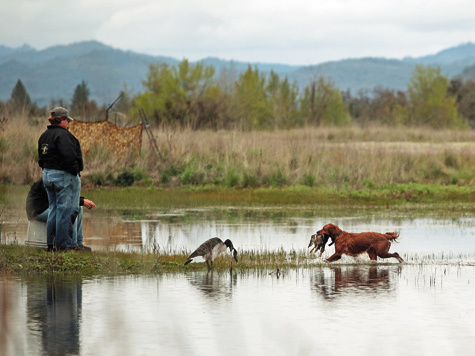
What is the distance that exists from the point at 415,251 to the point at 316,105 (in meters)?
57.9

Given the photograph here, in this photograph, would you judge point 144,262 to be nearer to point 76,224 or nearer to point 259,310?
point 76,224

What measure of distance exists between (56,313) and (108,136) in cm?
2119

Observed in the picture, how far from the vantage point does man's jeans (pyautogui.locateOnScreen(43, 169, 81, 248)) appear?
12461 mm

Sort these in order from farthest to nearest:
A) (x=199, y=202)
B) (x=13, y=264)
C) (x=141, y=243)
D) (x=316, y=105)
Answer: (x=316, y=105) → (x=199, y=202) → (x=141, y=243) → (x=13, y=264)

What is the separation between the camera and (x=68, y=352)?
24.4 feet

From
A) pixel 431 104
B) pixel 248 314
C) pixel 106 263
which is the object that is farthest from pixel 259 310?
pixel 431 104

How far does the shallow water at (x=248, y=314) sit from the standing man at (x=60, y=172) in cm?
157

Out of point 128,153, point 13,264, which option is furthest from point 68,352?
point 128,153

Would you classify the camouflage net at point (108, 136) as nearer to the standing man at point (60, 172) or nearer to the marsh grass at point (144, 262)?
the marsh grass at point (144, 262)

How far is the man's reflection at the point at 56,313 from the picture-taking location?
773cm

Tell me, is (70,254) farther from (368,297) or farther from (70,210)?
(368,297)

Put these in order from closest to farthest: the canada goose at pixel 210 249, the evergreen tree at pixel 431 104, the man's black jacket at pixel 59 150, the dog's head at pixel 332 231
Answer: the canada goose at pixel 210 249 → the man's black jacket at pixel 59 150 → the dog's head at pixel 332 231 → the evergreen tree at pixel 431 104

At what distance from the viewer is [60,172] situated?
12.4 m

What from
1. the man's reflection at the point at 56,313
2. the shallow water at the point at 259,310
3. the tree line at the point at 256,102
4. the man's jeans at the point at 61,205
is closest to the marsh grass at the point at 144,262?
the shallow water at the point at 259,310
